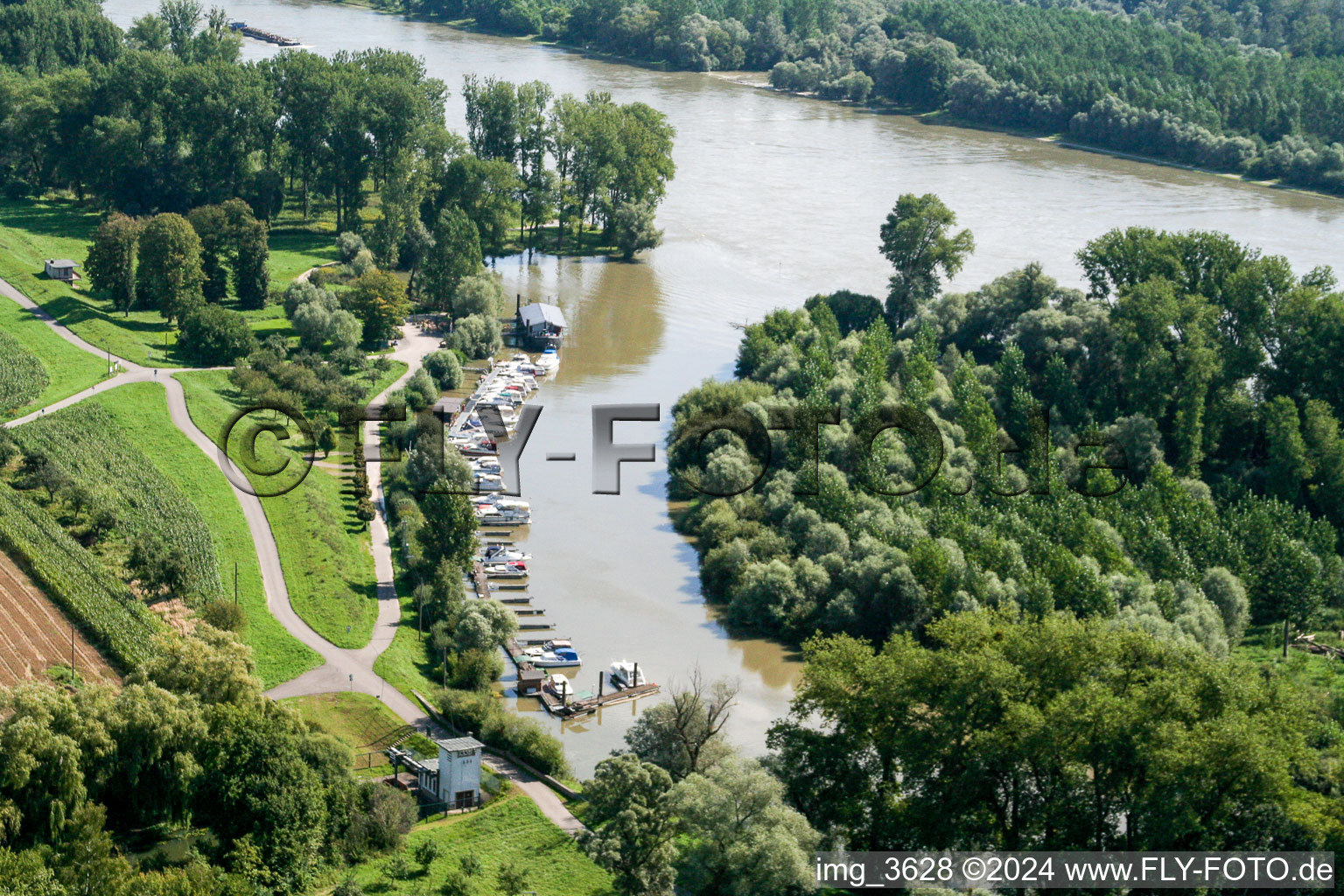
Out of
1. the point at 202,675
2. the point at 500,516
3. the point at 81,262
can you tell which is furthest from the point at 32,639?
the point at 81,262

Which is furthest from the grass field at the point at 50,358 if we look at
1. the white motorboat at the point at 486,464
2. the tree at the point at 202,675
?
the tree at the point at 202,675

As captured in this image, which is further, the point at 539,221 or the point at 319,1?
the point at 319,1

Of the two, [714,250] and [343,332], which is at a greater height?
[714,250]

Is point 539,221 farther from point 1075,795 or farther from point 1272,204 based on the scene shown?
point 1075,795

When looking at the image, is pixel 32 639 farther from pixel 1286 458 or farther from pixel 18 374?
pixel 1286 458

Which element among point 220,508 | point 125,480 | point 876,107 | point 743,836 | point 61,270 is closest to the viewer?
point 743,836

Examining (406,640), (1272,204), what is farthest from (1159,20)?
(406,640)

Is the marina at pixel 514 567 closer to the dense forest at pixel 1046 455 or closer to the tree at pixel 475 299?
the tree at pixel 475 299
